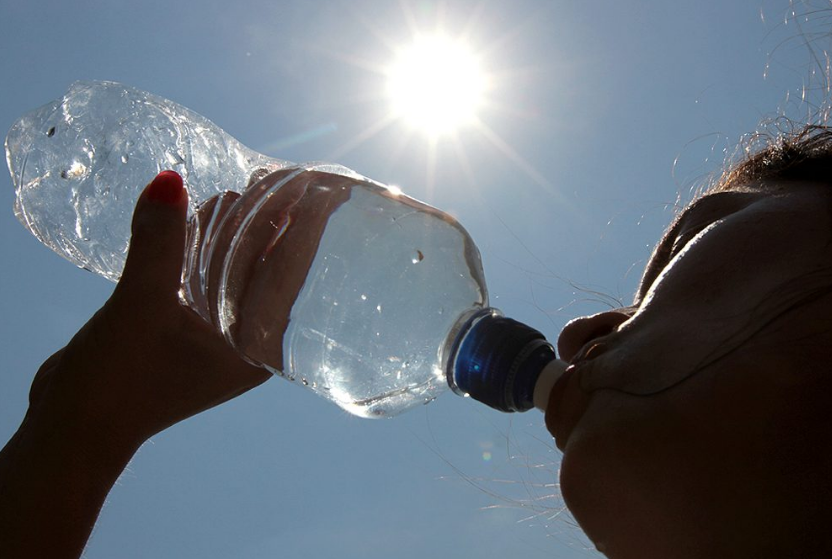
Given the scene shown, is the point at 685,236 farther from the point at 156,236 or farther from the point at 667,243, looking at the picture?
the point at 156,236

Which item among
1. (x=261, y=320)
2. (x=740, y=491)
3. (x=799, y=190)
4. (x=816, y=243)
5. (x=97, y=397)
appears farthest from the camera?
(x=261, y=320)

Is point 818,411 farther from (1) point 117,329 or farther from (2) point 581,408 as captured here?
(1) point 117,329

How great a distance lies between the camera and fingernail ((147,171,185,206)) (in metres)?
1.60

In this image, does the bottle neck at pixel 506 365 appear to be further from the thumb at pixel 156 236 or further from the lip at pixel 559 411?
the thumb at pixel 156 236

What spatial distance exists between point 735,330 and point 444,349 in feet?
2.51

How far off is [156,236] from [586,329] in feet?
3.51

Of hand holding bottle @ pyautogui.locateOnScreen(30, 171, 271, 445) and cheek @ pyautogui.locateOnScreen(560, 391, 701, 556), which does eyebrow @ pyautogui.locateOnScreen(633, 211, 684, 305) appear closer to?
cheek @ pyautogui.locateOnScreen(560, 391, 701, 556)

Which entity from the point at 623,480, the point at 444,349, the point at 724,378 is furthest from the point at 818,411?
the point at 444,349

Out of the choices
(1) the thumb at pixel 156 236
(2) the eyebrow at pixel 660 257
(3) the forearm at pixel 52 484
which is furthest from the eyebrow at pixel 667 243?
(3) the forearm at pixel 52 484

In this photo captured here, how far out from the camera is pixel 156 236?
1.60 meters

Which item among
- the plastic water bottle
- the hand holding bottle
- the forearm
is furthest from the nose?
the forearm

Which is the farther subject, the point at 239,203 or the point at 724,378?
the point at 239,203

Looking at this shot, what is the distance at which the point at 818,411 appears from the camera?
1028 mm

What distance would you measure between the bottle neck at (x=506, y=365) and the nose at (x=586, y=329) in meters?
0.16
